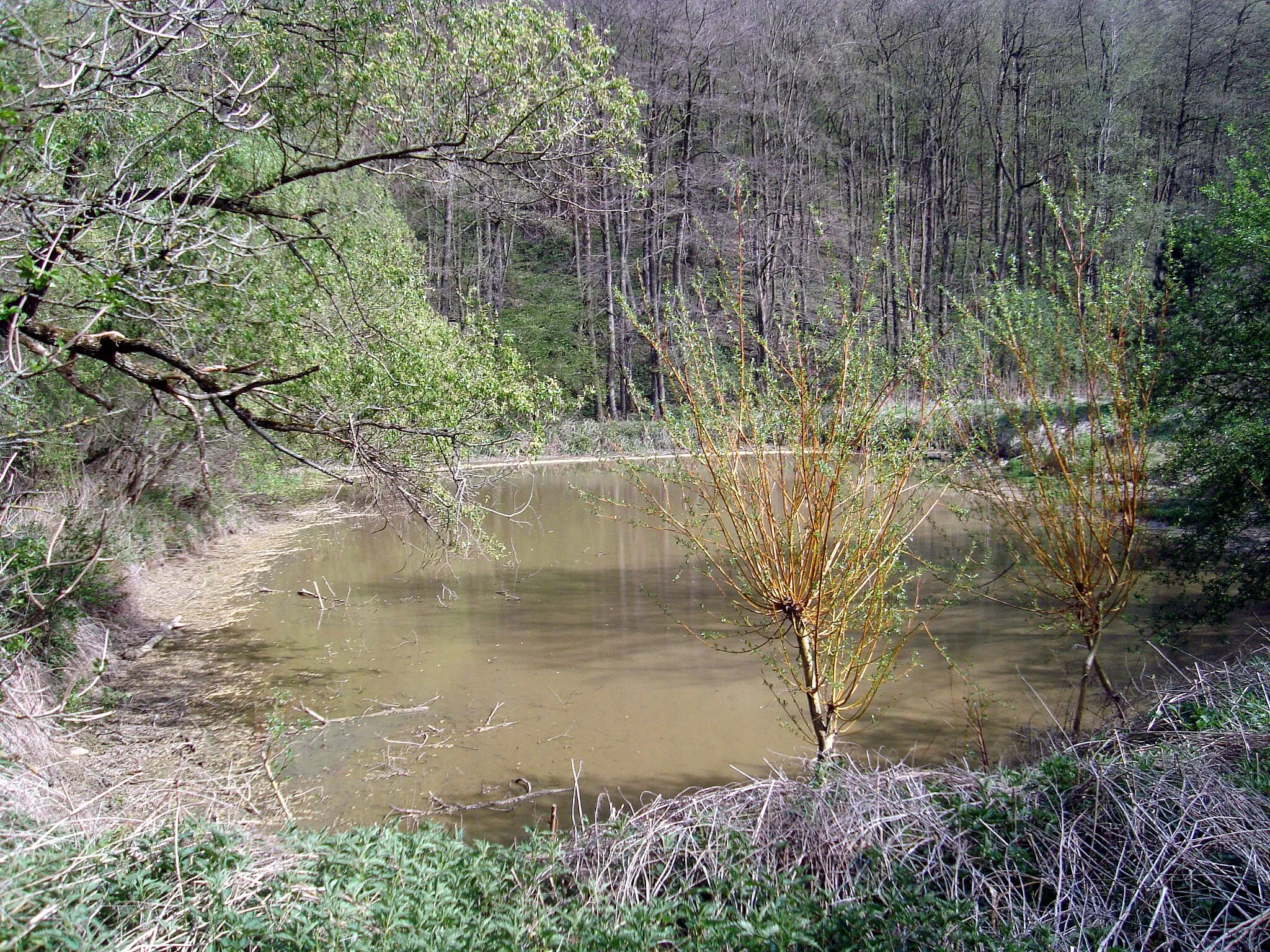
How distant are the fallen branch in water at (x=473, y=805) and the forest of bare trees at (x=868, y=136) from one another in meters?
19.5

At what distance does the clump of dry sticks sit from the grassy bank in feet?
0.04

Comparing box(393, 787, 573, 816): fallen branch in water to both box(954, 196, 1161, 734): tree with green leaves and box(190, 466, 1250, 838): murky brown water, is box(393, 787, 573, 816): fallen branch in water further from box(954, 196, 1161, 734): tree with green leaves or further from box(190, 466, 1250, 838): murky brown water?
box(954, 196, 1161, 734): tree with green leaves

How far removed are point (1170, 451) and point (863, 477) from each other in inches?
214

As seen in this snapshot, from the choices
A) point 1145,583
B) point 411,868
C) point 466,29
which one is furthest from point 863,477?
point 1145,583

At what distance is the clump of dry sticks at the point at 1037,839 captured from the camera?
3.21 meters

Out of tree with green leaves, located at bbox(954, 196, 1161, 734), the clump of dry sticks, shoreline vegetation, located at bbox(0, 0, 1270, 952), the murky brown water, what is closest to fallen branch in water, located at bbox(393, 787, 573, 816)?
the murky brown water

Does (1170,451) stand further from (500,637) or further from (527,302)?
(527,302)

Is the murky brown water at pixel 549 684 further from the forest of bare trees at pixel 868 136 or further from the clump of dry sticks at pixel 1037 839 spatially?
the forest of bare trees at pixel 868 136

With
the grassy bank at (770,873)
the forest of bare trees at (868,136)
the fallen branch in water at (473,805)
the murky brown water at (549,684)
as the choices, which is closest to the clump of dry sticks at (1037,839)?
the grassy bank at (770,873)

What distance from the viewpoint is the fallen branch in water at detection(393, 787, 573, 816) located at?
607cm

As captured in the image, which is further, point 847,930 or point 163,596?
point 163,596

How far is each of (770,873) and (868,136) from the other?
3682 cm

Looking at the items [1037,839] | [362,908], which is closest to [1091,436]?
[1037,839]

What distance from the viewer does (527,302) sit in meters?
31.5
